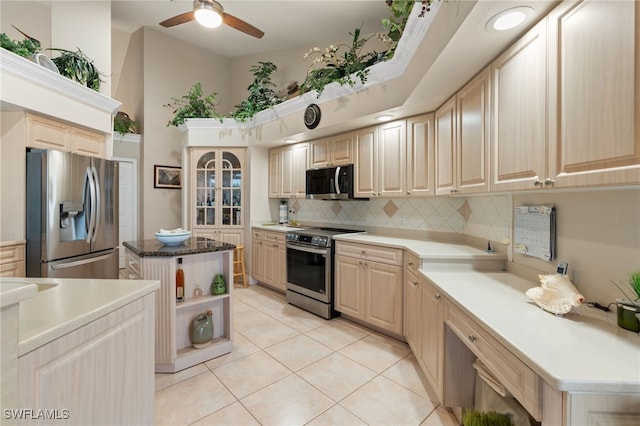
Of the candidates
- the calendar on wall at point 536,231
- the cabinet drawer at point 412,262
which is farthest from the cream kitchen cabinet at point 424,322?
the calendar on wall at point 536,231

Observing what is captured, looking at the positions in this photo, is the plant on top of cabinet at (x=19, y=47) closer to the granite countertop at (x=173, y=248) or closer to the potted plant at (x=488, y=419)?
the granite countertop at (x=173, y=248)

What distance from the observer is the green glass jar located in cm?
246

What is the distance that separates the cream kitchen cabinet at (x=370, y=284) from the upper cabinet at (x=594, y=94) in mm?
1593

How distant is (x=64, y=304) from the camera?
0.98 m

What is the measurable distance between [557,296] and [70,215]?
3.78m

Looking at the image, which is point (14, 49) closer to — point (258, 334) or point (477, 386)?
point (258, 334)

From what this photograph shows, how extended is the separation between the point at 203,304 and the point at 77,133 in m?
2.37

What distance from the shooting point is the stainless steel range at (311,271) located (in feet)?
10.4

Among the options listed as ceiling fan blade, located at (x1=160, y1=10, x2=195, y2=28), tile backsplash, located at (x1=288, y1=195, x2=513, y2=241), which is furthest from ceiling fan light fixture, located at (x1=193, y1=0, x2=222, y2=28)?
tile backsplash, located at (x1=288, y1=195, x2=513, y2=241)

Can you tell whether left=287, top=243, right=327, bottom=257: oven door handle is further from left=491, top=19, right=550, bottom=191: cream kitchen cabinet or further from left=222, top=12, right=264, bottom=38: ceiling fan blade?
left=222, top=12, right=264, bottom=38: ceiling fan blade

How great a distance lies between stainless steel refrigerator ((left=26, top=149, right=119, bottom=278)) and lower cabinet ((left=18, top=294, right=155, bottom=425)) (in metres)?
2.12

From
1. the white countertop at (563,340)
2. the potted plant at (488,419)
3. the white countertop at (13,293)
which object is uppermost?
the white countertop at (13,293)

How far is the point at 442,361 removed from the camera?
5.61ft

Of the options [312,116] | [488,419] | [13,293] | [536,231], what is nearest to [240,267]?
[312,116]
